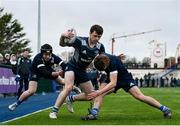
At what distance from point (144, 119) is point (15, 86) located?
17.8m

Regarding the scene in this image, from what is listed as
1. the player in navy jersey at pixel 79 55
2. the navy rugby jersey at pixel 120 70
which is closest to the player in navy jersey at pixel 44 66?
the player in navy jersey at pixel 79 55

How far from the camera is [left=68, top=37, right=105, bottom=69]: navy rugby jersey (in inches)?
485

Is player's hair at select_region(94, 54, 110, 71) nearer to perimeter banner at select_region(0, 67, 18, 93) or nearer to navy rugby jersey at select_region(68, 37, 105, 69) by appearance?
navy rugby jersey at select_region(68, 37, 105, 69)

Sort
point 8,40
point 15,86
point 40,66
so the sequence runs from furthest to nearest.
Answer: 1. point 8,40
2. point 15,86
3. point 40,66

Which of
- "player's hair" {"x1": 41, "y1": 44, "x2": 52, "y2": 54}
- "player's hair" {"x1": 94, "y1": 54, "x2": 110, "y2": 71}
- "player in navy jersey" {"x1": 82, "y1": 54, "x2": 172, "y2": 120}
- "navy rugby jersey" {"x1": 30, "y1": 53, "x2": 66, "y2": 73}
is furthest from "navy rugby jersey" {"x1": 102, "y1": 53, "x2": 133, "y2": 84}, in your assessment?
"navy rugby jersey" {"x1": 30, "y1": 53, "x2": 66, "y2": 73}

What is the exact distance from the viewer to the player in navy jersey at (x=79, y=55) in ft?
39.7

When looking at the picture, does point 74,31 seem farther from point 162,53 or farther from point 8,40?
point 162,53

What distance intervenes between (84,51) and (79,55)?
0.63ft

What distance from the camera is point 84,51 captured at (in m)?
12.4

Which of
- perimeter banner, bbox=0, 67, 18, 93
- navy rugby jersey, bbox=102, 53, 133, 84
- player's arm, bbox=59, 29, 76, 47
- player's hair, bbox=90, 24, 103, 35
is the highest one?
player's hair, bbox=90, 24, 103, 35

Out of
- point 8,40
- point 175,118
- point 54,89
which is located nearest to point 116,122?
point 175,118

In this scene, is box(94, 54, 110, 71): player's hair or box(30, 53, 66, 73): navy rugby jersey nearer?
box(94, 54, 110, 71): player's hair

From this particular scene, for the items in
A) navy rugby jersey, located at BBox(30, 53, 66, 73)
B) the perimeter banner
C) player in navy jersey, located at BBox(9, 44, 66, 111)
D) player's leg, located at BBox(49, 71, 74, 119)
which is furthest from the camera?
the perimeter banner

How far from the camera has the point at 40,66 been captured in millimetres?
14320
